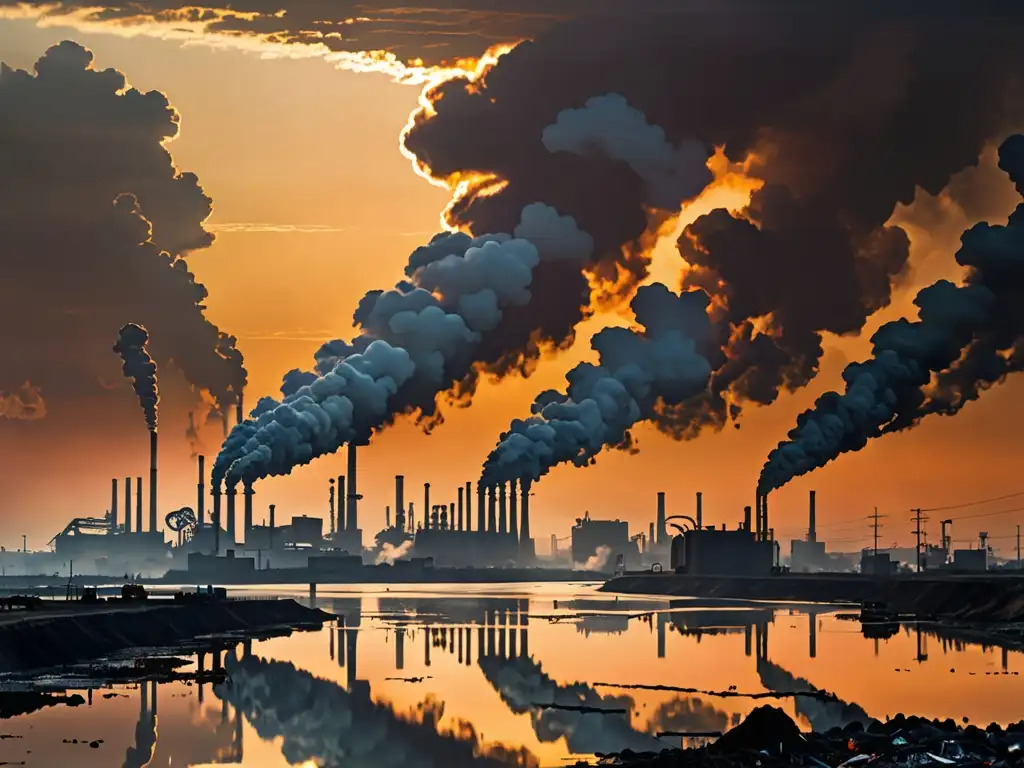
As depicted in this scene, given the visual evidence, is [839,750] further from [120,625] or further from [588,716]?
[120,625]

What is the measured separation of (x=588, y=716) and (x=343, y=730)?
379 inches

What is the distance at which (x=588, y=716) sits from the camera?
70.1 meters

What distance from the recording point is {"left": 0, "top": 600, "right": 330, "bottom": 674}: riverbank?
9212 centimetres

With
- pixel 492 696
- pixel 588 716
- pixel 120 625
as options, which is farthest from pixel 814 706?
pixel 120 625

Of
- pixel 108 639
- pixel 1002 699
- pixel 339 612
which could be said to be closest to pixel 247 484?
pixel 339 612

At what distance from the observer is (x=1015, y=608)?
14125 centimetres

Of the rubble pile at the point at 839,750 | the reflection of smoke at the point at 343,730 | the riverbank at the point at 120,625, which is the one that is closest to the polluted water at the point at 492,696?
the reflection of smoke at the point at 343,730

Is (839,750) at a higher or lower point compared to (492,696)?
higher

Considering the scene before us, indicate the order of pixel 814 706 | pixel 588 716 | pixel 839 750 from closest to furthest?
pixel 839 750
pixel 588 716
pixel 814 706

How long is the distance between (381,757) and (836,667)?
1581 inches

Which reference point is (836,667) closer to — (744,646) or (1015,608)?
(744,646)

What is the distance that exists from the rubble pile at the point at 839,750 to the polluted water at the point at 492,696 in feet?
17.6

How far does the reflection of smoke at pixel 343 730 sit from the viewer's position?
59.4 metres

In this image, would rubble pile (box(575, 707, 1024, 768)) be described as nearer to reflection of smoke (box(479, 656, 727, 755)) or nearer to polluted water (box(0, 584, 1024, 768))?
reflection of smoke (box(479, 656, 727, 755))
